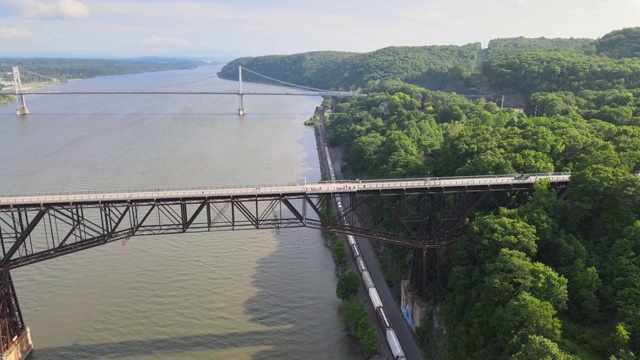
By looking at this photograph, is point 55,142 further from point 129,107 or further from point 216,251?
point 216,251

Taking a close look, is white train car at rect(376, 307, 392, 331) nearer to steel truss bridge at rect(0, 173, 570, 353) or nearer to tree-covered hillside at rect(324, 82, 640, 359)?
tree-covered hillside at rect(324, 82, 640, 359)

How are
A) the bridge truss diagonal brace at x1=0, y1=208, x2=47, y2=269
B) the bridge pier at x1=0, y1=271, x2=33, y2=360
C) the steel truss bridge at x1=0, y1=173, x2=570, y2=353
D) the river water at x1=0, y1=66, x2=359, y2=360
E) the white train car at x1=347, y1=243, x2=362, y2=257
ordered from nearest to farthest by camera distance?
the bridge truss diagonal brace at x1=0, y1=208, x2=47, y2=269
the steel truss bridge at x1=0, y1=173, x2=570, y2=353
the bridge pier at x1=0, y1=271, x2=33, y2=360
the river water at x1=0, y1=66, x2=359, y2=360
the white train car at x1=347, y1=243, x2=362, y2=257

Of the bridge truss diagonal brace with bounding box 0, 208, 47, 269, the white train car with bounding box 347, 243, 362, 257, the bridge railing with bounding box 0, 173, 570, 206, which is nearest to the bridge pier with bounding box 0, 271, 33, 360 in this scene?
the bridge truss diagonal brace with bounding box 0, 208, 47, 269

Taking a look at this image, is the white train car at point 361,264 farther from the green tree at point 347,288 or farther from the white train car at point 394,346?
the white train car at point 394,346

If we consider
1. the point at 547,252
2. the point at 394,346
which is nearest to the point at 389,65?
the point at 547,252

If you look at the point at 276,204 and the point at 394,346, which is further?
the point at 276,204

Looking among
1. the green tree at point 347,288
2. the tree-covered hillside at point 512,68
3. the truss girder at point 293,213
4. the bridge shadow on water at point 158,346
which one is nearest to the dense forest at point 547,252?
the truss girder at point 293,213

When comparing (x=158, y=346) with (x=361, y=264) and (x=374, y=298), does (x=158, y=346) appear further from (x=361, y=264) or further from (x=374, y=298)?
(x=361, y=264)

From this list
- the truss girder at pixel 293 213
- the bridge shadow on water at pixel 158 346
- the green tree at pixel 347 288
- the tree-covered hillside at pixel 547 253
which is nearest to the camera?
the tree-covered hillside at pixel 547 253
